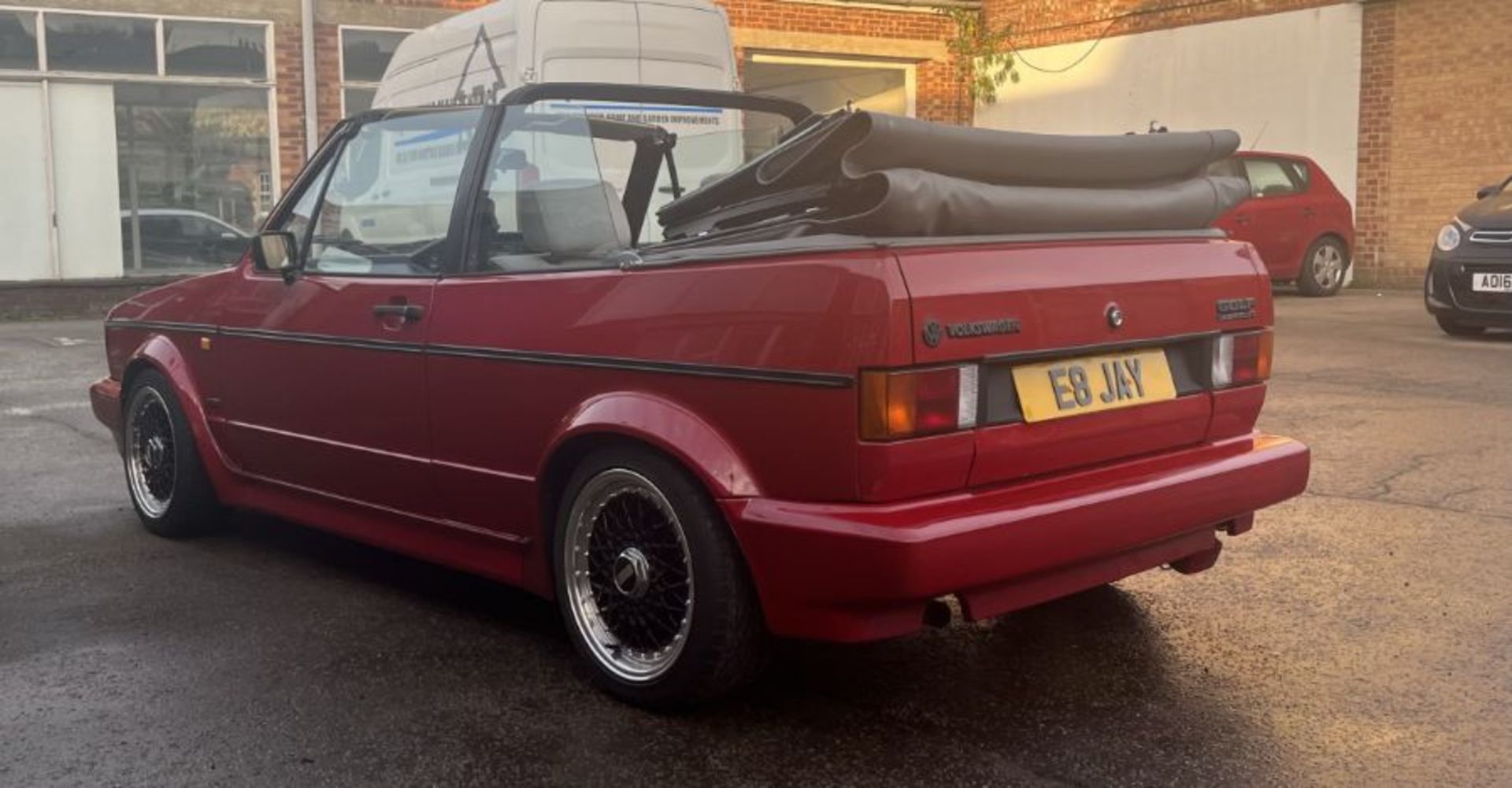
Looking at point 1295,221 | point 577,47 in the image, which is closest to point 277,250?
point 577,47

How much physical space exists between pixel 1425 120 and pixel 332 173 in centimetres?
1615

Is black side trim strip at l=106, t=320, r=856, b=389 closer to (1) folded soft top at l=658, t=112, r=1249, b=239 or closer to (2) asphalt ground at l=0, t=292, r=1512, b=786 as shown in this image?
(1) folded soft top at l=658, t=112, r=1249, b=239

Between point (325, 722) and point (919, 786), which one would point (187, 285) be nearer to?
point (325, 722)

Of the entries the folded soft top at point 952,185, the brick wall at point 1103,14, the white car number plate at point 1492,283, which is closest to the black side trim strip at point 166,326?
the folded soft top at point 952,185

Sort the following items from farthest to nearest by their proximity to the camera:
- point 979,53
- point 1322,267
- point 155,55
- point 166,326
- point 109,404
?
point 979,53 → point 1322,267 → point 155,55 → point 109,404 → point 166,326

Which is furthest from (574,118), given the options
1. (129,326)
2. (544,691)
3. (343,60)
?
(343,60)

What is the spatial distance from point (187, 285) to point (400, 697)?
2.43 metres

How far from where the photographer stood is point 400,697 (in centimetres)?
357

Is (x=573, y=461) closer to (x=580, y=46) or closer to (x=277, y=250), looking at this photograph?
(x=277, y=250)

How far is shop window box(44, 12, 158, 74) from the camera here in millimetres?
15070

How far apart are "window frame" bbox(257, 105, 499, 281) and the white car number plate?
9.57 m

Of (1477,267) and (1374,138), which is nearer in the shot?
(1477,267)

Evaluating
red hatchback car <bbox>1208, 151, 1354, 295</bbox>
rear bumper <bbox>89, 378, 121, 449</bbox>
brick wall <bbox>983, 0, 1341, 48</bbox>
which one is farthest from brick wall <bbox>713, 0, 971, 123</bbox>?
rear bumper <bbox>89, 378, 121, 449</bbox>

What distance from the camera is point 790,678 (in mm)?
3730
